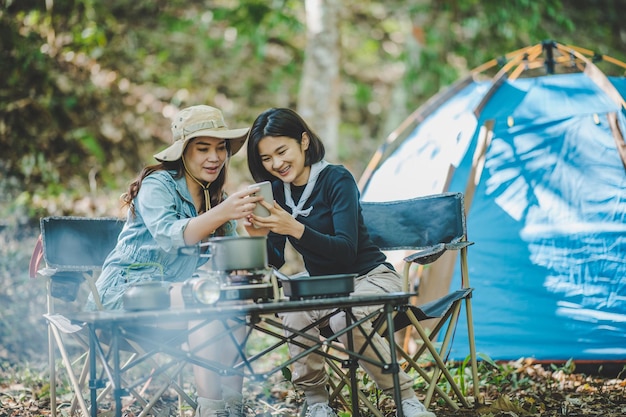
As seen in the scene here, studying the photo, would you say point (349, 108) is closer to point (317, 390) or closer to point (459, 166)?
point (459, 166)

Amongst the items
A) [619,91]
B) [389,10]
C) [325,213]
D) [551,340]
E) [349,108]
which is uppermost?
[389,10]

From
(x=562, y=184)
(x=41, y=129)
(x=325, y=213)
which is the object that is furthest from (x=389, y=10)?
(x=325, y=213)

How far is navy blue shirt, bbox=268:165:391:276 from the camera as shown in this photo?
93.7 inches

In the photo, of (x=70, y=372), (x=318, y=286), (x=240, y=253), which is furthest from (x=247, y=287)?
(x=70, y=372)

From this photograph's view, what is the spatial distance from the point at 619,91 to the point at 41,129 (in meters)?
4.71

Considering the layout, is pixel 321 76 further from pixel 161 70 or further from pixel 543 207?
pixel 543 207

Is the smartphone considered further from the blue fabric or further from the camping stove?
the blue fabric

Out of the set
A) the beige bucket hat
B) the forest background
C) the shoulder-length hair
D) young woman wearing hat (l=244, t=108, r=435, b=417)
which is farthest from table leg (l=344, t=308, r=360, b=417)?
the forest background

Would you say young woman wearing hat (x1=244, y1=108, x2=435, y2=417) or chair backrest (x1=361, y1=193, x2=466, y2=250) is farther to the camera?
chair backrest (x1=361, y1=193, x2=466, y2=250)

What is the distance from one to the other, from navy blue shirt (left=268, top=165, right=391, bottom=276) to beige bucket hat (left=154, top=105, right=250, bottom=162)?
30cm

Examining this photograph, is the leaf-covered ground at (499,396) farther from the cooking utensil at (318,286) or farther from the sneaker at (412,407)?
the cooking utensil at (318,286)

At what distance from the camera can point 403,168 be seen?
4.04 meters

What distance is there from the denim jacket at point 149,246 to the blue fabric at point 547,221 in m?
1.57

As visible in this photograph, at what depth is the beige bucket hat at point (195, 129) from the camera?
255 cm
